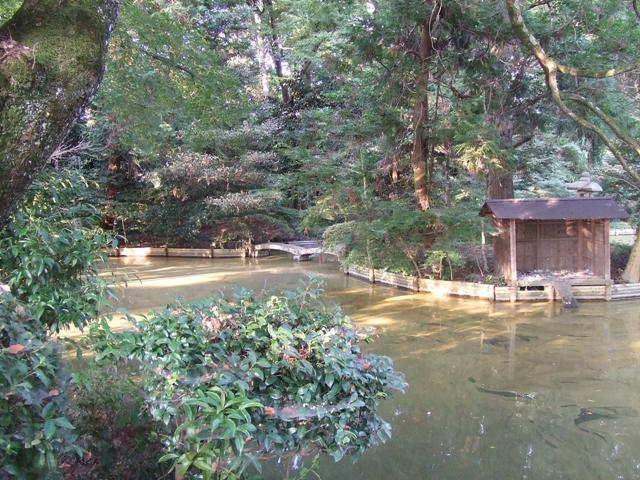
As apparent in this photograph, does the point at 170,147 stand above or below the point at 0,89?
above

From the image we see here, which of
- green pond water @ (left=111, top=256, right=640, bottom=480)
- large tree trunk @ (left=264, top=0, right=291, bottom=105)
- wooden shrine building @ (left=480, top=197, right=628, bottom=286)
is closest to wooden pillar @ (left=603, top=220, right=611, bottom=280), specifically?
wooden shrine building @ (left=480, top=197, right=628, bottom=286)

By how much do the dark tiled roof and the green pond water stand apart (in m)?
1.93

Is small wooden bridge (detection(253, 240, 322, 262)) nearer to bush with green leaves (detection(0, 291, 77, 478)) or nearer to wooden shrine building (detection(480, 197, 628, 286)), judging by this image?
wooden shrine building (detection(480, 197, 628, 286))

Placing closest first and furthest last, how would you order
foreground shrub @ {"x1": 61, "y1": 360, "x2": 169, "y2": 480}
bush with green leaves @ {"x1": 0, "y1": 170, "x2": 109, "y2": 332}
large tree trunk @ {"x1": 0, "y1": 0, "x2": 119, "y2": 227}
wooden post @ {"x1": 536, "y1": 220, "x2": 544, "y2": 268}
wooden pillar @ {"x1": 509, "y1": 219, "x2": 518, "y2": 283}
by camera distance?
1. large tree trunk @ {"x1": 0, "y1": 0, "x2": 119, "y2": 227}
2. foreground shrub @ {"x1": 61, "y1": 360, "x2": 169, "y2": 480}
3. bush with green leaves @ {"x1": 0, "y1": 170, "x2": 109, "y2": 332}
4. wooden pillar @ {"x1": 509, "y1": 219, "x2": 518, "y2": 283}
5. wooden post @ {"x1": 536, "y1": 220, "x2": 544, "y2": 268}

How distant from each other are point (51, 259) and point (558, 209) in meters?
10.7

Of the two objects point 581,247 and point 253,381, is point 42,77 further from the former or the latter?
point 581,247

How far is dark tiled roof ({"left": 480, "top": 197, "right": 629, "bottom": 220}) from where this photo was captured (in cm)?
1084

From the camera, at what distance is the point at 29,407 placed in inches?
61.9

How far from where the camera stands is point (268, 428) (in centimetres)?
207

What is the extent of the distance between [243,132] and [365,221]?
26.2ft

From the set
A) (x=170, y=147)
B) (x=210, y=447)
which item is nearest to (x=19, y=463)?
(x=210, y=447)

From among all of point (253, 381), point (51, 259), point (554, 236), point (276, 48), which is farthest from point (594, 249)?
point (276, 48)

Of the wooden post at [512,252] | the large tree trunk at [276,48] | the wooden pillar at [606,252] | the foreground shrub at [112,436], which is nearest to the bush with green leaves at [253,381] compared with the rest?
the foreground shrub at [112,436]

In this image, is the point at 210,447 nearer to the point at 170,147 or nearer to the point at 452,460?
the point at 452,460
